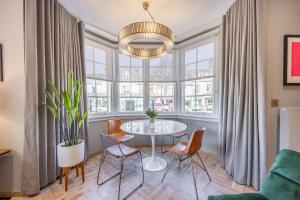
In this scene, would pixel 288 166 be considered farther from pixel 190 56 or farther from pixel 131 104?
pixel 131 104

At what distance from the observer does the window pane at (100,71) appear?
3.45m

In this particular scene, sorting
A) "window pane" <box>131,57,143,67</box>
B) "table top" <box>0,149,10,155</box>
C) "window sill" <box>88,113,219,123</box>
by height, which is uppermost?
"window pane" <box>131,57,143,67</box>

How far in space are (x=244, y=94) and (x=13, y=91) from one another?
10.1ft

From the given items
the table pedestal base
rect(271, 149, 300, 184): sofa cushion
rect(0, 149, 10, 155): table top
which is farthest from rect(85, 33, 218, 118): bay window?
rect(271, 149, 300, 184): sofa cushion

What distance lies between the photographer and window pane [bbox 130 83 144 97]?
3869 millimetres

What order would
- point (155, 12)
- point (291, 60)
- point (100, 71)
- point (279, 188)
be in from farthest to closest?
point (100, 71), point (155, 12), point (291, 60), point (279, 188)

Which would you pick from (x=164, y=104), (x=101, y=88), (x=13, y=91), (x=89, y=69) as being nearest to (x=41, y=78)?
(x=13, y=91)

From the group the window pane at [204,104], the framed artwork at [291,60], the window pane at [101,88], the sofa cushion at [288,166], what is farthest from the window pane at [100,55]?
the sofa cushion at [288,166]

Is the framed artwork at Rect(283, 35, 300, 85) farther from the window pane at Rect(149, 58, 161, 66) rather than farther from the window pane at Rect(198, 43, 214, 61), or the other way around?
the window pane at Rect(149, 58, 161, 66)

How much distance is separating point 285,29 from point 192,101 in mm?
2025

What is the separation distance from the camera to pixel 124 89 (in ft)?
12.6

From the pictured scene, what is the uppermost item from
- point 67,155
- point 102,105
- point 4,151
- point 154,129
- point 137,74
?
point 137,74

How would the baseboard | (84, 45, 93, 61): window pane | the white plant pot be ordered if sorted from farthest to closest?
(84, 45, 93, 61): window pane
the white plant pot
the baseboard

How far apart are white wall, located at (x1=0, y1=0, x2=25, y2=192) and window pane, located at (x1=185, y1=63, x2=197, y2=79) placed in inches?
121
